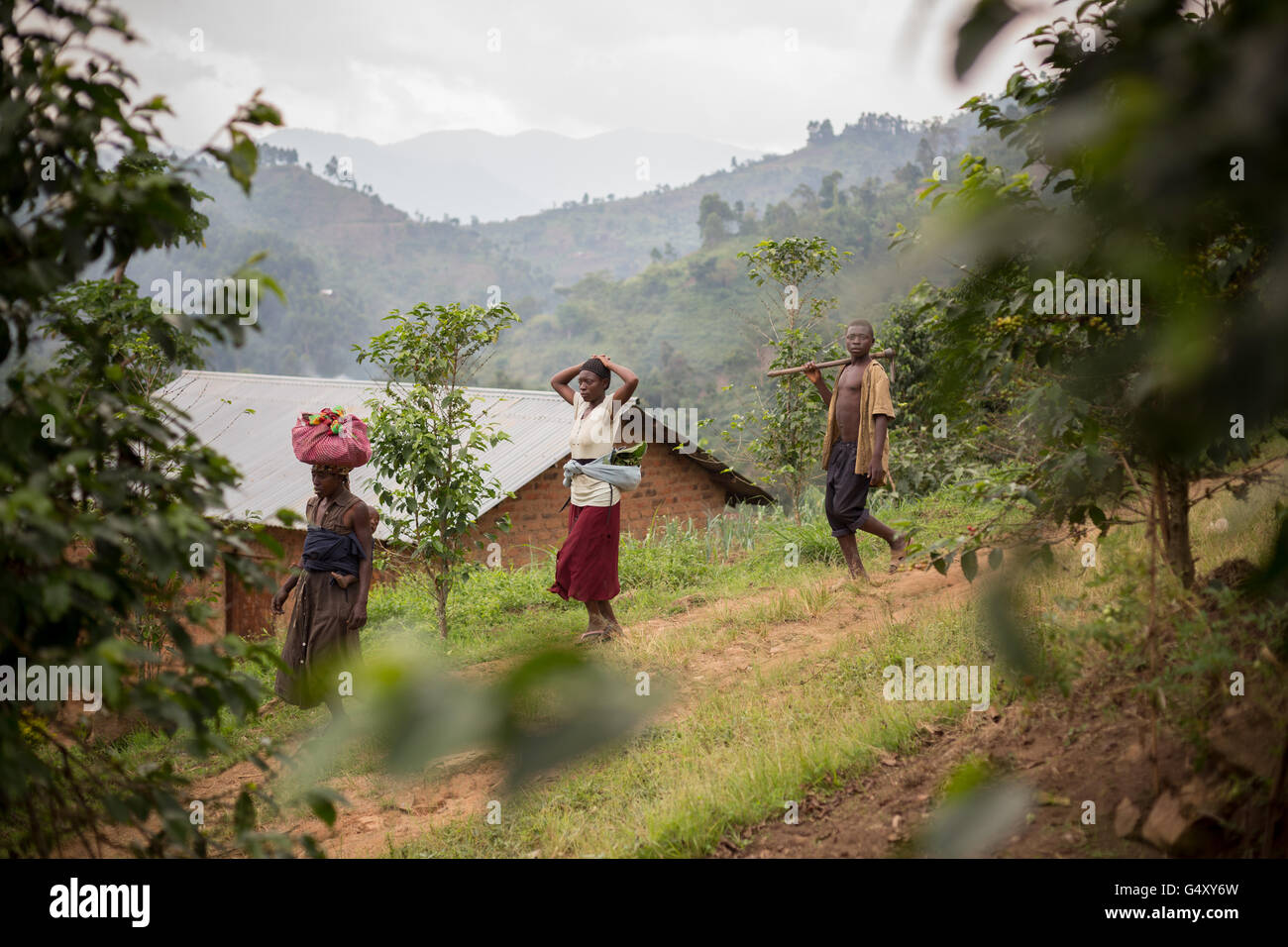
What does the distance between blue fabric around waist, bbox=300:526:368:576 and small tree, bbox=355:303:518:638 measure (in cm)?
187

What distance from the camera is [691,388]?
122 ft

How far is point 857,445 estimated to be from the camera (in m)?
6.86

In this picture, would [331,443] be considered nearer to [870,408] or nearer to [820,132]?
→ [870,408]

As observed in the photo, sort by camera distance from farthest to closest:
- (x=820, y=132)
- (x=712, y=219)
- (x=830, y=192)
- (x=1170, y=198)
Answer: (x=820, y=132) < (x=712, y=219) < (x=830, y=192) < (x=1170, y=198)

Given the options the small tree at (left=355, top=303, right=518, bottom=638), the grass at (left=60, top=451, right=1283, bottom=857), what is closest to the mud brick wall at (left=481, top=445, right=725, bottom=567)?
the small tree at (left=355, top=303, right=518, bottom=638)

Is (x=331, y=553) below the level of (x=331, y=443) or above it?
below

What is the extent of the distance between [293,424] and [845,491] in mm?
13444

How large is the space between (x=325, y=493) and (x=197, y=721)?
3.89 meters

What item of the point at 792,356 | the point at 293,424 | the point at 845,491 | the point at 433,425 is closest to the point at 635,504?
the point at 792,356

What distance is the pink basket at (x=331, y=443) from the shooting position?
215 inches

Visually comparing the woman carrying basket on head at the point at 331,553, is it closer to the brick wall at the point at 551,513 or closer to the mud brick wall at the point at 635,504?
the mud brick wall at the point at 635,504

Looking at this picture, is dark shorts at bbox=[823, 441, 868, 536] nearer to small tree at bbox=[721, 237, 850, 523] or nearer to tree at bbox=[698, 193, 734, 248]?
small tree at bbox=[721, 237, 850, 523]

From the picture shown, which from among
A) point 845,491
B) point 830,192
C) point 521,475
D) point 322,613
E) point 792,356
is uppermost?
point 830,192
